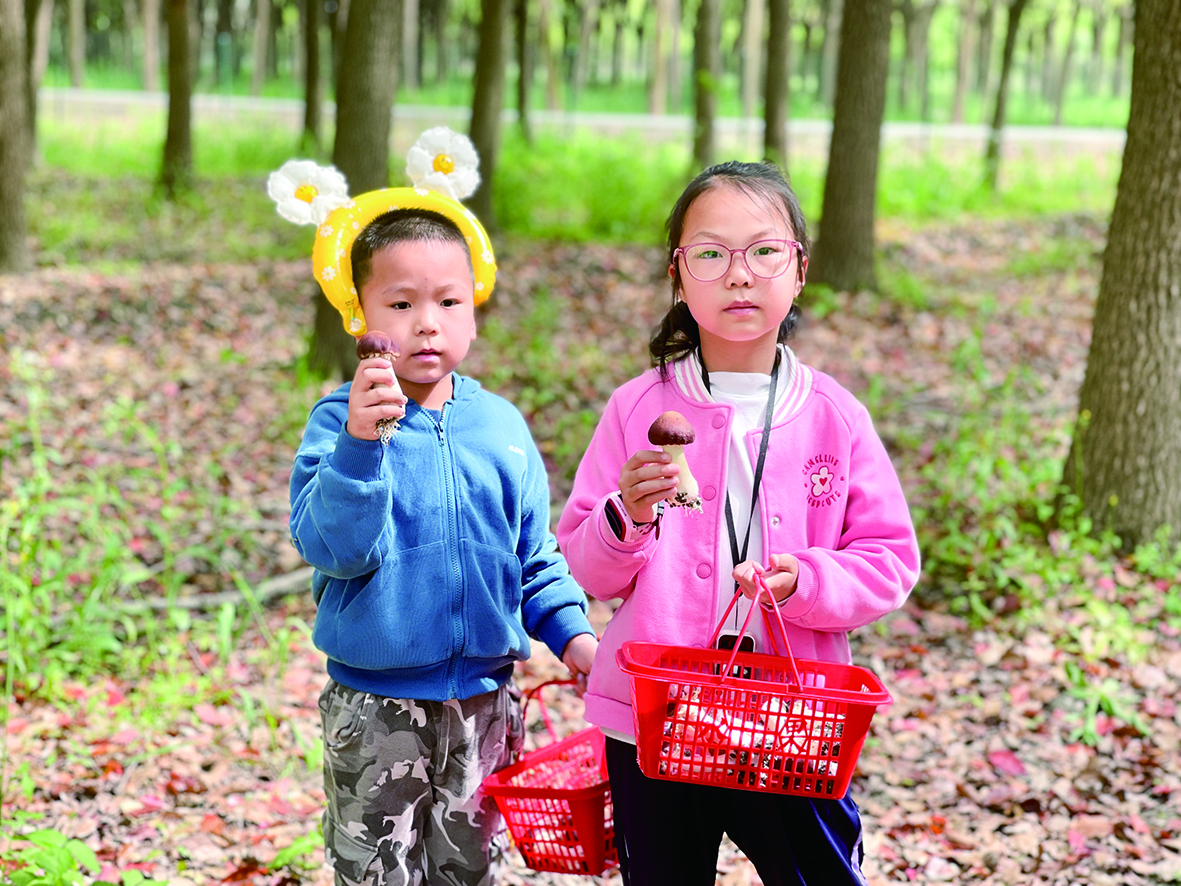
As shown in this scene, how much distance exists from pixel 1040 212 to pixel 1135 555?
35.2 feet

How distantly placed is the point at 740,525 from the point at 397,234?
0.95m

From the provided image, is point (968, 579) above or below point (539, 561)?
below

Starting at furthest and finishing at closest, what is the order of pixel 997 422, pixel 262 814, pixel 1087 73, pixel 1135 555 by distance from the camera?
pixel 1087 73, pixel 997 422, pixel 1135 555, pixel 262 814

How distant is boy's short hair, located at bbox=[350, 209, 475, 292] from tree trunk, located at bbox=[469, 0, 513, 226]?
30.7ft

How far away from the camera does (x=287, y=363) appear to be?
8.15 metres

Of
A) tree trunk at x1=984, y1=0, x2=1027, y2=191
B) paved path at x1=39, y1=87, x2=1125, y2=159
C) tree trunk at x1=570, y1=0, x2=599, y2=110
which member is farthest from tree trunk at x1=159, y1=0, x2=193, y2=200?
tree trunk at x1=570, y1=0, x2=599, y2=110

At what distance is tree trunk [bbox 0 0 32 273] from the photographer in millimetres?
8617

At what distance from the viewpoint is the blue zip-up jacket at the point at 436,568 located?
228cm

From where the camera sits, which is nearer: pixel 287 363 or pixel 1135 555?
pixel 1135 555

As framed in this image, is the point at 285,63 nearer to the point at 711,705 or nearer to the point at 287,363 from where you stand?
the point at 287,363

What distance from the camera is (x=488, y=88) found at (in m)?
11.7

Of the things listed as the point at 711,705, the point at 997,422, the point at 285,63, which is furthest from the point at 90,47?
the point at 711,705

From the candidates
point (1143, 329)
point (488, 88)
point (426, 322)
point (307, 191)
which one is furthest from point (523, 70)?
point (426, 322)

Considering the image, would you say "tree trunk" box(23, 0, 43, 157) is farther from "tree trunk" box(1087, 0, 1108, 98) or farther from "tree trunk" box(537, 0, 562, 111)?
"tree trunk" box(1087, 0, 1108, 98)
